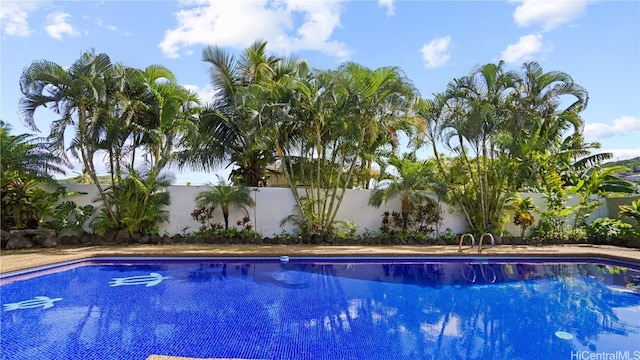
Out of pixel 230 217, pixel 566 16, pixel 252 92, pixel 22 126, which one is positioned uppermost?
pixel 566 16

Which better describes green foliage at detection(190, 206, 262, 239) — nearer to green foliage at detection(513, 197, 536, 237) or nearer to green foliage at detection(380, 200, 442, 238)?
green foliage at detection(380, 200, 442, 238)

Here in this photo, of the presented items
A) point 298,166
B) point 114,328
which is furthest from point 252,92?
point 114,328

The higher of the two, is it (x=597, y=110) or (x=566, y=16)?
(x=566, y=16)

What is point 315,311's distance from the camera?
18.7 feet

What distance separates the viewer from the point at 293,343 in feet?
14.4

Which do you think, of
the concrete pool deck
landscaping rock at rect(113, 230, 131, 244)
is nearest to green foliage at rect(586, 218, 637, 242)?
the concrete pool deck

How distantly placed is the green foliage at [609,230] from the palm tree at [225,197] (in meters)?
11.8

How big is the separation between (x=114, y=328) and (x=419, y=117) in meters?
10.6

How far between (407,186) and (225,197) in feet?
19.6

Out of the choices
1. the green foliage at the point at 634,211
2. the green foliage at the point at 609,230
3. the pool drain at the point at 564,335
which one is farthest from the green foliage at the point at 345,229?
the green foliage at the point at 634,211

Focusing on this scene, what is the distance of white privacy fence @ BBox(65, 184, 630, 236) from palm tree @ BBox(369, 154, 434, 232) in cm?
48

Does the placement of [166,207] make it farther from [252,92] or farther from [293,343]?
[293,343]

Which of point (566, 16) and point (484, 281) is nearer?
point (484, 281)

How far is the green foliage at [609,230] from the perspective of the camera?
12.2 meters
